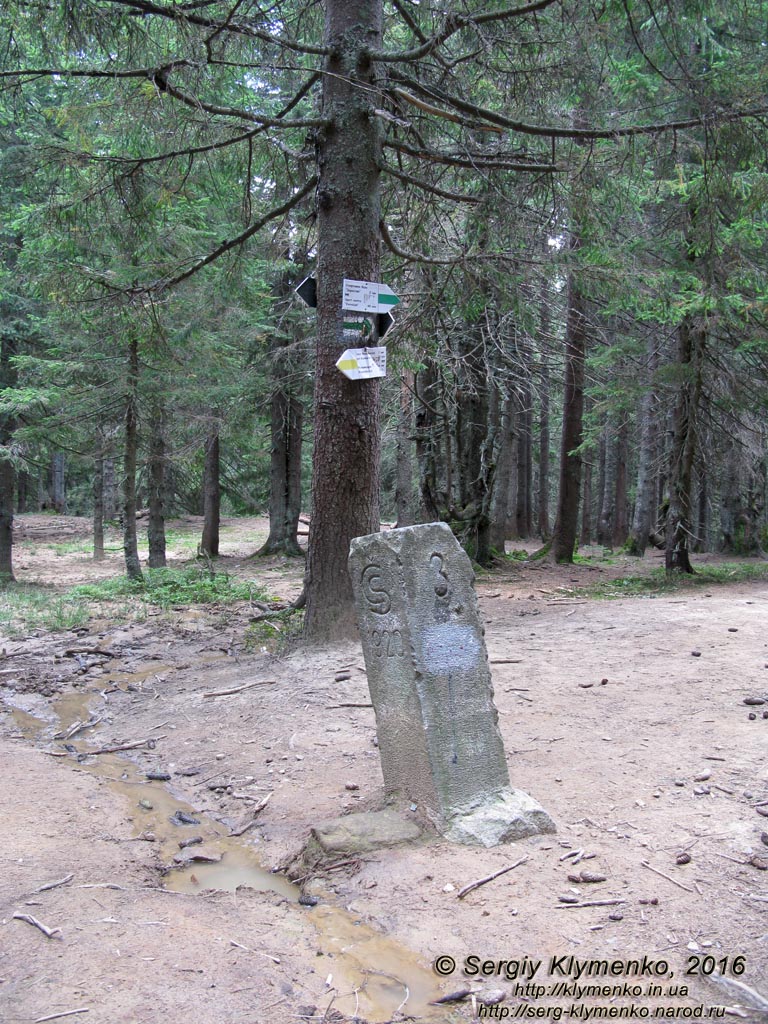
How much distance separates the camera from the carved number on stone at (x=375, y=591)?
164 inches

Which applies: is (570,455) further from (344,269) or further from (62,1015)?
(62,1015)

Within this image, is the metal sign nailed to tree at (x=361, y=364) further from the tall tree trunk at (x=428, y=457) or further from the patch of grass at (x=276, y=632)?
the tall tree trunk at (x=428, y=457)

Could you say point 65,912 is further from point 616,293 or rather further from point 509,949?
point 616,293

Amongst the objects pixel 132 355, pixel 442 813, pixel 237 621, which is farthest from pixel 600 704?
pixel 132 355

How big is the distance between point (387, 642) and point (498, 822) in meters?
1.10

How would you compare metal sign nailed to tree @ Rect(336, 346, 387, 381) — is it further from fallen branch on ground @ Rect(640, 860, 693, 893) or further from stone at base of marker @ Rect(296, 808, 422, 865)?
fallen branch on ground @ Rect(640, 860, 693, 893)

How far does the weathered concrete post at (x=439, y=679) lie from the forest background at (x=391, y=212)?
346 centimetres

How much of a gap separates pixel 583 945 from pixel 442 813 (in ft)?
3.62

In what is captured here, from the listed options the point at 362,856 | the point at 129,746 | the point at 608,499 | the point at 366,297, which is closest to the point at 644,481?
the point at 608,499

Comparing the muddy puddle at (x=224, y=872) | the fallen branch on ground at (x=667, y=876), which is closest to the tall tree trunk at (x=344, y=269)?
the muddy puddle at (x=224, y=872)

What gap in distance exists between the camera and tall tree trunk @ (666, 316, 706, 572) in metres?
12.4

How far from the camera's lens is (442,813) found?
4.05 m

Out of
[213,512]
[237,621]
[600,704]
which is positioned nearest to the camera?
[600,704]

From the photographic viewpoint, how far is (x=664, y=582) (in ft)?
42.2
